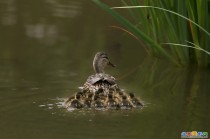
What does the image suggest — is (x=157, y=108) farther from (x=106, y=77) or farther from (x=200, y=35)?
(x=200, y=35)

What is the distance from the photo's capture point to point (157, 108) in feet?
22.2

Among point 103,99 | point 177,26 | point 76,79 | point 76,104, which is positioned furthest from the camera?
point 177,26

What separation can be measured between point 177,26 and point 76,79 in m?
1.31

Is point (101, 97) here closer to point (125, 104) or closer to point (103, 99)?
point (103, 99)

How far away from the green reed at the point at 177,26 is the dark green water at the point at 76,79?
196 mm

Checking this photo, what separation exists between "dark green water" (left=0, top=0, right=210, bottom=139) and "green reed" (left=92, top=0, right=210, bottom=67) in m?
0.20

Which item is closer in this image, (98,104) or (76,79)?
(98,104)

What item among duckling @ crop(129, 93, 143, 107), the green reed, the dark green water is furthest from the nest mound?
the green reed

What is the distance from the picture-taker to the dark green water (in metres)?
6.09

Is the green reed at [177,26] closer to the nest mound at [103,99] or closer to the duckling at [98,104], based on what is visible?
the nest mound at [103,99]

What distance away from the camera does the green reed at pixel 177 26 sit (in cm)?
782

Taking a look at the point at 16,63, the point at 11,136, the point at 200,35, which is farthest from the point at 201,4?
the point at 11,136

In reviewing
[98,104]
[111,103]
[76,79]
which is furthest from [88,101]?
[76,79]

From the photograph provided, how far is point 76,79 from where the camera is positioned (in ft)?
25.7
